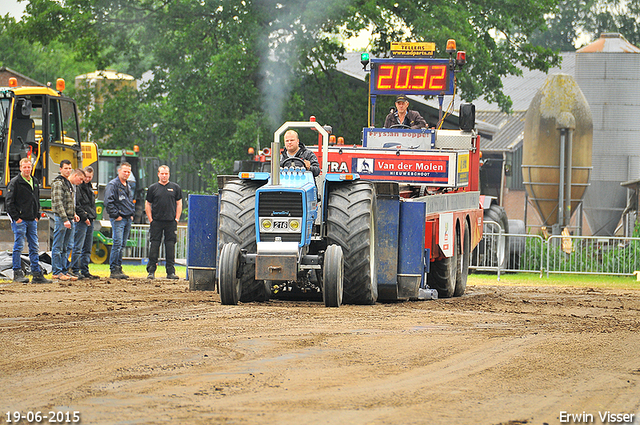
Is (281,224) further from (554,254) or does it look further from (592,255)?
(592,255)

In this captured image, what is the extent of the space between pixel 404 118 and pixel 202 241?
4.55 meters

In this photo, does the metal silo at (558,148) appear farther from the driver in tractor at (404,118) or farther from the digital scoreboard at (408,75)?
the driver in tractor at (404,118)

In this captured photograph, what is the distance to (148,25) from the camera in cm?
2773

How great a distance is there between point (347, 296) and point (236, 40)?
1620 centimetres

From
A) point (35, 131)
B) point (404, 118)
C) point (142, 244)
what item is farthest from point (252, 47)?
point (404, 118)

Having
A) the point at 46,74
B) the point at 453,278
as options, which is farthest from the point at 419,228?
the point at 46,74

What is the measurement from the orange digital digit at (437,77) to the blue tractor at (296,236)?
4.18 meters

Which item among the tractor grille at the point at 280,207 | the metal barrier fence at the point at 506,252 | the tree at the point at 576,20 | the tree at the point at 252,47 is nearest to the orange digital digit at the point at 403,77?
the tractor grille at the point at 280,207

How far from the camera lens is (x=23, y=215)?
1478 cm

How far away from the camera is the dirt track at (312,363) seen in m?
5.71

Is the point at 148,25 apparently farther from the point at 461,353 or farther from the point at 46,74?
the point at 46,74

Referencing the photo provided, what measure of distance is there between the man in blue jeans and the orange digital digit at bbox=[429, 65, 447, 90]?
5284mm

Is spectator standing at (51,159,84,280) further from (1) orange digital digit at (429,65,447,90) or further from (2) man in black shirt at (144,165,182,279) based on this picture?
(1) orange digital digit at (429,65,447,90)

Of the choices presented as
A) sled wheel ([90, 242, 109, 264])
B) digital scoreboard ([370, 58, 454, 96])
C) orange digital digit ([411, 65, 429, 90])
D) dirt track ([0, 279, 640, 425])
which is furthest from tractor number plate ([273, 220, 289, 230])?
sled wheel ([90, 242, 109, 264])
